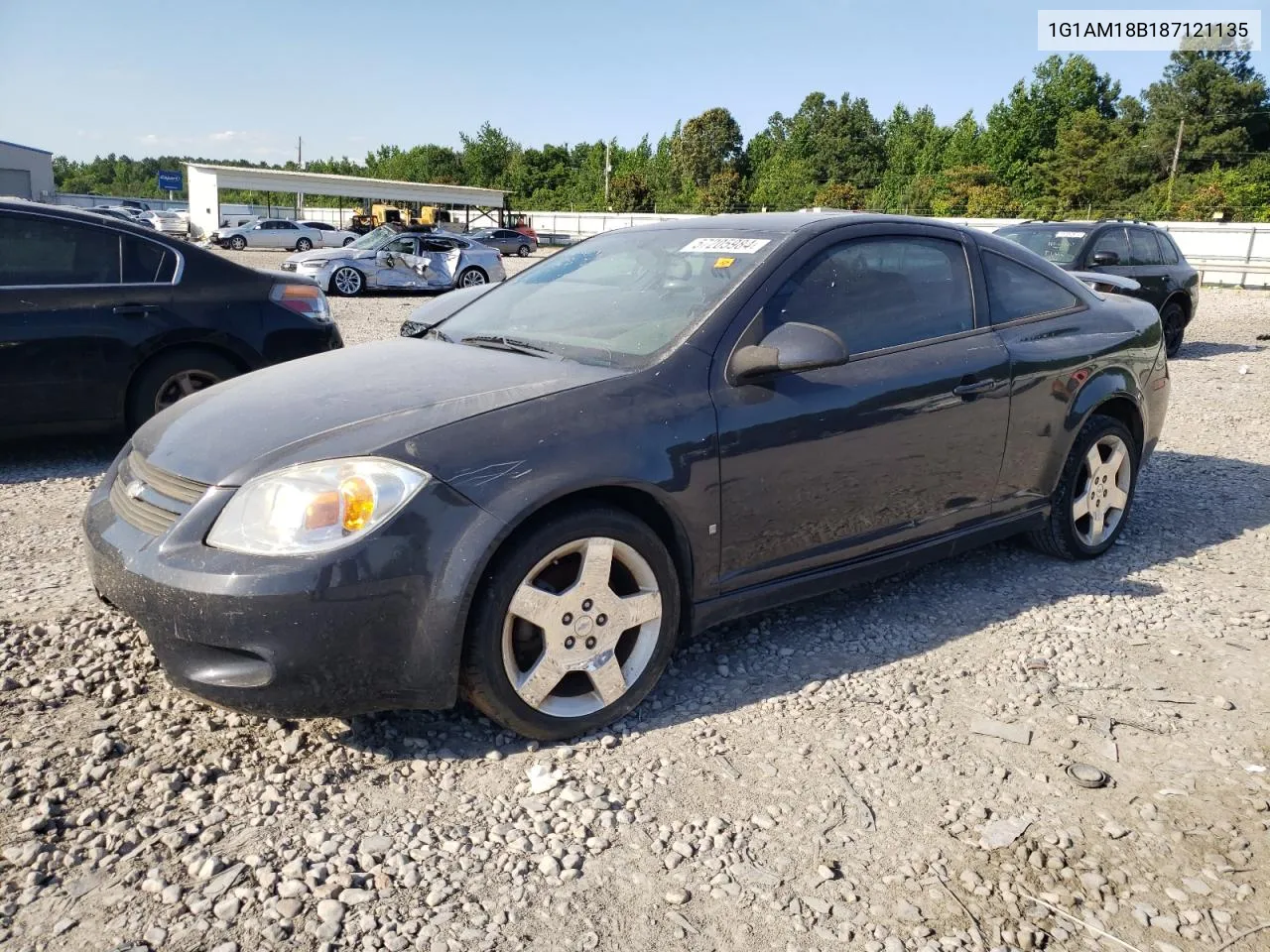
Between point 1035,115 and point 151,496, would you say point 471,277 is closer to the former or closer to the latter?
point 151,496

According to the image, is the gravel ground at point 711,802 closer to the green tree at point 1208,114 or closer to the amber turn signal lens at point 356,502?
the amber turn signal lens at point 356,502

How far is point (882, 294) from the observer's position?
3738 millimetres

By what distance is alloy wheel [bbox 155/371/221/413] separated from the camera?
581 cm

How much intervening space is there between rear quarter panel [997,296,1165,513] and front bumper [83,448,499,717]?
8.19 ft

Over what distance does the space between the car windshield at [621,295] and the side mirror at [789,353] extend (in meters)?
0.23

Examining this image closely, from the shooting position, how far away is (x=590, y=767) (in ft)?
9.12

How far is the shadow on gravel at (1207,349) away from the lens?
41.9 ft

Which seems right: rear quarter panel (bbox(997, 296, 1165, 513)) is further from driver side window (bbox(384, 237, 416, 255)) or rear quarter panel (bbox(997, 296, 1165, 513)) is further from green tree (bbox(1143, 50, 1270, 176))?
green tree (bbox(1143, 50, 1270, 176))

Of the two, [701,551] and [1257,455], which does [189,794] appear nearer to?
[701,551]

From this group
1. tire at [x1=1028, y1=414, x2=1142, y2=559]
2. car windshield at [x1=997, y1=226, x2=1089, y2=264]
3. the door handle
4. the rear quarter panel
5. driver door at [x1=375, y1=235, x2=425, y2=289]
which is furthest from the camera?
driver door at [x1=375, y1=235, x2=425, y2=289]

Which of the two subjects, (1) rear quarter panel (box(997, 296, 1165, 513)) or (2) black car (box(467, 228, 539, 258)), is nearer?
(1) rear quarter panel (box(997, 296, 1165, 513))

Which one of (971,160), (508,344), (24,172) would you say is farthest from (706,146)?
(508,344)

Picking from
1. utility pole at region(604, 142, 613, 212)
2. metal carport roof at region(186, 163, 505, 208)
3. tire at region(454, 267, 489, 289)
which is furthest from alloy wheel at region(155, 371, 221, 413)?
utility pole at region(604, 142, 613, 212)

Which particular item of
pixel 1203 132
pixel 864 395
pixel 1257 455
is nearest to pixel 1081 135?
pixel 1203 132
